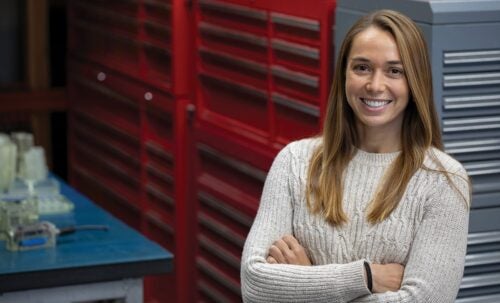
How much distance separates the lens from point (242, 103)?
13.6 feet

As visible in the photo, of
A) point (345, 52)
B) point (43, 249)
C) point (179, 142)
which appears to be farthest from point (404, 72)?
point (179, 142)

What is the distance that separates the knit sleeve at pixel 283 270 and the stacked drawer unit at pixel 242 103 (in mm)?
968

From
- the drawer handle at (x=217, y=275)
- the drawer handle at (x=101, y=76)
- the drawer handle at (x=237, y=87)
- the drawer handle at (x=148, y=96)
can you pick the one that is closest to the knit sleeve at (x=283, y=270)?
the drawer handle at (x=237, y=87)

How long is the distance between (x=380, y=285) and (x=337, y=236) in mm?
140

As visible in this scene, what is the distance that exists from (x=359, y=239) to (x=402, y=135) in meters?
0.24

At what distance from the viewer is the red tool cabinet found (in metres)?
3.74

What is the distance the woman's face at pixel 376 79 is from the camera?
7.82 ft

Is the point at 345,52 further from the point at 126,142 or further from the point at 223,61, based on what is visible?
the point at 126,142

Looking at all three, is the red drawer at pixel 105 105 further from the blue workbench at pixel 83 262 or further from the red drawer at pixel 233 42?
the blue workbench at pixel 83 262

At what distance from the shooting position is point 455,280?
236 cm

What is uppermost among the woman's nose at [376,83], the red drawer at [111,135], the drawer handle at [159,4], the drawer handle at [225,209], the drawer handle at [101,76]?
the woman's nose at [376,83]

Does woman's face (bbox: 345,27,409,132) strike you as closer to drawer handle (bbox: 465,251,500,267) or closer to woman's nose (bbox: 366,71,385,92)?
woman's nose (bbox: 366,71,385,92)

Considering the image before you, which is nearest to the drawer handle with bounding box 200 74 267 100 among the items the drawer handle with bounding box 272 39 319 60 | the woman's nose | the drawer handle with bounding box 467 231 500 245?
the drawer handle with bounding box 272 39 319 60

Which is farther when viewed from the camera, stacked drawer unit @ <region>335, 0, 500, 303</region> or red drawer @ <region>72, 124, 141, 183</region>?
red drawer @ <region>72, 124, 141, 183</region>
